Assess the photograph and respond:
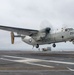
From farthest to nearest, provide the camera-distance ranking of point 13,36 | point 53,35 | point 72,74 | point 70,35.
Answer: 1. point 13,36
2. point 53,35
3. point 70,35
4. point 72,74

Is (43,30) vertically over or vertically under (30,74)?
over

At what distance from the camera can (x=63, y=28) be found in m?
48.4

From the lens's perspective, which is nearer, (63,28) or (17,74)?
(17,74)

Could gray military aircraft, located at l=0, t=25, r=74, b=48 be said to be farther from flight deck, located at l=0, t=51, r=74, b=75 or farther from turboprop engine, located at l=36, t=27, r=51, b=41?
flight deck, located at l=0, t=51, r=74, b=75

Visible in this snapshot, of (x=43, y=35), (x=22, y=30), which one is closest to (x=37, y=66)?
(x=43, y=35)

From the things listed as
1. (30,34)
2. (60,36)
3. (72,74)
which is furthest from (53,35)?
(72,74)

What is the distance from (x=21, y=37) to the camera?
60688mm

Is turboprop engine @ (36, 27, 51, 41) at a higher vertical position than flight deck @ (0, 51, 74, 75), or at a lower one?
higher

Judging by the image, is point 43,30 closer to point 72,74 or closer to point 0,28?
point 0,28

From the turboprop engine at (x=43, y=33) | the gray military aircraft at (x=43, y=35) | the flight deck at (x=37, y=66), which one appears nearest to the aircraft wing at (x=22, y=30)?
the gray military aircraft at (x=43, y=35)

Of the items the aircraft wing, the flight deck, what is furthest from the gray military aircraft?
the flight deck

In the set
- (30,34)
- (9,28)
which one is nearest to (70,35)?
(30,34)

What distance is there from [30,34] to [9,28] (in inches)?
203

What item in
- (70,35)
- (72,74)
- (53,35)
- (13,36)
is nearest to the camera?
(72,74)
